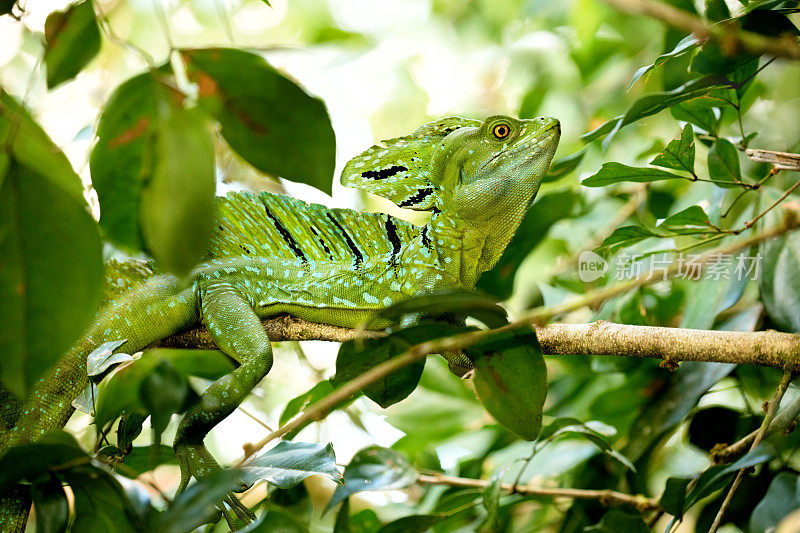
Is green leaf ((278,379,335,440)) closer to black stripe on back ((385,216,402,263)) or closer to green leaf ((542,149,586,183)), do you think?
black stripe on back ((385,216,402,263))

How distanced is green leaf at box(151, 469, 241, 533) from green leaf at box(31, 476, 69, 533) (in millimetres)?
115

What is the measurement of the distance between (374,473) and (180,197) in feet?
2.77

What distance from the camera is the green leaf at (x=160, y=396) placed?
2.82 feet

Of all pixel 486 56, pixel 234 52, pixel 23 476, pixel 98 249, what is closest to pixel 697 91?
pixel 234 52

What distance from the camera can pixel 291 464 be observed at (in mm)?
1043

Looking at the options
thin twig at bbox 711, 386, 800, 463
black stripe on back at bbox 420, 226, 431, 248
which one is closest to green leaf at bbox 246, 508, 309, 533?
thin twig at bbox 711, 386, 800, 463

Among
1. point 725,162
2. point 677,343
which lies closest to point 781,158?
point 725,162

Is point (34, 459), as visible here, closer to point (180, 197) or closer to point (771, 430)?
point (180, 197)

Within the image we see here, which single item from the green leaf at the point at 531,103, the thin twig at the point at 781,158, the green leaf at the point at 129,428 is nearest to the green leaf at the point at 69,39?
the green leaf at the point at 129,428

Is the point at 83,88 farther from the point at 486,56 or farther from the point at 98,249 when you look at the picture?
the point at 98,249

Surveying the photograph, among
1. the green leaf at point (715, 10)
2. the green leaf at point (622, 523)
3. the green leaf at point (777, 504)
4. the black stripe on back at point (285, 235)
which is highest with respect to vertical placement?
the green leaf at point (715, 10)

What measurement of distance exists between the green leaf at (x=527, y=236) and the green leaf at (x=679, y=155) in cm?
40

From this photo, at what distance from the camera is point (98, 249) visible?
58 centimetres

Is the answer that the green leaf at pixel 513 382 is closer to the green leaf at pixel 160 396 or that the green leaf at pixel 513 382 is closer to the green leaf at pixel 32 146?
the green leaf at pixel 160 396
